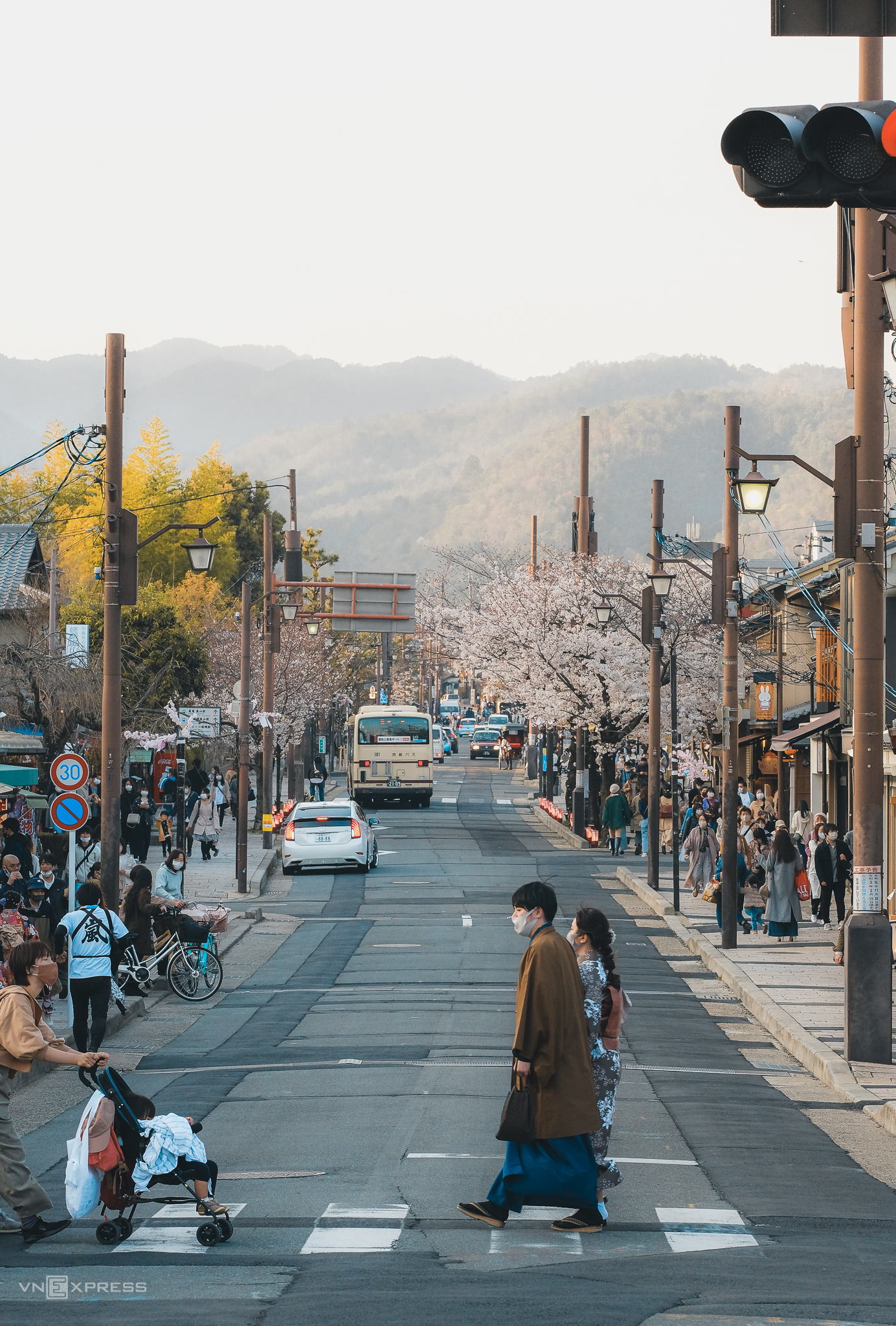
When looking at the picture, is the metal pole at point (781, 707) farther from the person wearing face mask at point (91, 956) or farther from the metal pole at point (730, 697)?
the person wearing face mask at point (91, 956)

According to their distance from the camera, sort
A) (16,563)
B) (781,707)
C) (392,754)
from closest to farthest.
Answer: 1. (781,707)
2. (16,563)
3. (392,754)

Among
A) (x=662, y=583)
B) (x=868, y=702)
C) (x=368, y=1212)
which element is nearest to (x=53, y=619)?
(x=662, y=583)

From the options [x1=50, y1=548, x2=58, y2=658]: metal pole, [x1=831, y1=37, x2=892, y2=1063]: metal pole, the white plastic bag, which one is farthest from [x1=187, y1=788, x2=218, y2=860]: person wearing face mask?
the white plastic bag

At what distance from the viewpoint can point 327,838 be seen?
118 feet

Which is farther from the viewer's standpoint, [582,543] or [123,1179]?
[582,543]

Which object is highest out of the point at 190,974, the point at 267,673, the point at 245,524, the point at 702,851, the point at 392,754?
the point at 245,524

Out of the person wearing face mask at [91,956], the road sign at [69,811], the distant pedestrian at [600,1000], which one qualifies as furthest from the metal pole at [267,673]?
the distant pedestrian at [600,1000]

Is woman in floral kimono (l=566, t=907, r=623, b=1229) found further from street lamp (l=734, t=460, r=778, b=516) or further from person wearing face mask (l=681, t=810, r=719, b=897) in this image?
person wearing face mask (l=681, t=810, r=719, b=897)

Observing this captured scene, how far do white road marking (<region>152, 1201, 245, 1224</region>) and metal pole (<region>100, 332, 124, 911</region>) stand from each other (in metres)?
10.6

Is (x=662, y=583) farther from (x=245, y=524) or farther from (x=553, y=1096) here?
(x=245, y=524)

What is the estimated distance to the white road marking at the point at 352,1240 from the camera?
7996 mm

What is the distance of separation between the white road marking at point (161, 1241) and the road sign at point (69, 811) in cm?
950

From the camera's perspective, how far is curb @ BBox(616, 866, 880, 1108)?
12.9 metres

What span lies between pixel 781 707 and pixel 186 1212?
98.2ft
